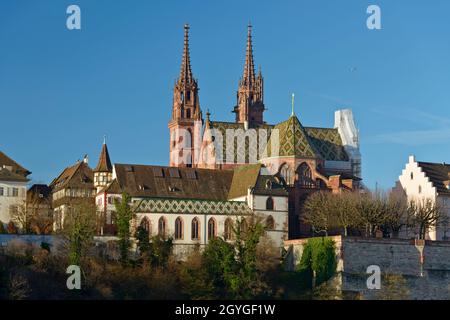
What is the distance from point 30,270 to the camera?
396 feet

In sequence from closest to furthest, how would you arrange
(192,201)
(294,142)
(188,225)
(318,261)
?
1. (318,261)
2. (188,225)
3. (192,201)
4. (294,142)

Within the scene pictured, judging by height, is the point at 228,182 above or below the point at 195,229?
above

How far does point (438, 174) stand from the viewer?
148 m

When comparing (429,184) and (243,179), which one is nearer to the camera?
(243,179)

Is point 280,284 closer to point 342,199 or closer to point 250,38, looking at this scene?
point 342,199

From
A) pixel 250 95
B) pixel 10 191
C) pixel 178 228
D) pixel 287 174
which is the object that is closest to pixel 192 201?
pixel 178 228

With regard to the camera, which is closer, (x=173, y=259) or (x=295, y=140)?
(x=173, y=259)

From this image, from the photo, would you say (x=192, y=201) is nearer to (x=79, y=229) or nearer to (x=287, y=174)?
(x=287, y=174)

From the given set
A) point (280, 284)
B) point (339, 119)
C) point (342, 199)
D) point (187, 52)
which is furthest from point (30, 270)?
point (187, 52)

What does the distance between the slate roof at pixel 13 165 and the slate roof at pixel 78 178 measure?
12.7ft

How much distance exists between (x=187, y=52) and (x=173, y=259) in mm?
61701

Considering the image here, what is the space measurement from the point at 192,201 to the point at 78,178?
14869 millimetres

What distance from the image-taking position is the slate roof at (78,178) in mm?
145750

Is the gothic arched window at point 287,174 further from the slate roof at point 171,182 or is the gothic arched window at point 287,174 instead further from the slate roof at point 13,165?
the slate roof at point 13,165
